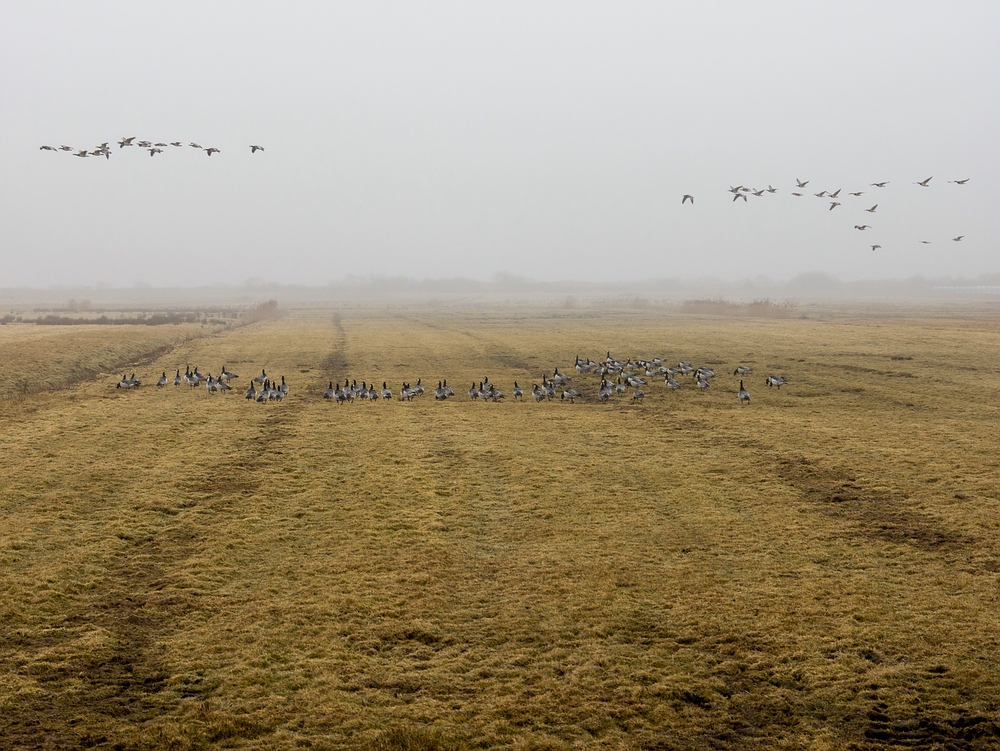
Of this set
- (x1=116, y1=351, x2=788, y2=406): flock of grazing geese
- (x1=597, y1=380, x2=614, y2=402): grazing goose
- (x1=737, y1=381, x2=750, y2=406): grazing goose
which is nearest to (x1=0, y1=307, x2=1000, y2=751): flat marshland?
Result: (x1=737, y1=381, x2=750, y2=406): grazing goose

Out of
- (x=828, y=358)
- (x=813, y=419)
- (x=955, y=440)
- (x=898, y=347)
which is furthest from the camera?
(x=898, y=347)

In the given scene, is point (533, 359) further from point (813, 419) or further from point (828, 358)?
point (813, 419)

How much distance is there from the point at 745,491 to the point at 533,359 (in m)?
31.0

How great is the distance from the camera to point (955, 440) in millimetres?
21969

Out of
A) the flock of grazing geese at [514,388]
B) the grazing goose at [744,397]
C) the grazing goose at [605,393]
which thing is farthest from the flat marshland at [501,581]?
the grazing goose at [605,393]

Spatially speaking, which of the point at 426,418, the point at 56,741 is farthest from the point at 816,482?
the point at 56,741

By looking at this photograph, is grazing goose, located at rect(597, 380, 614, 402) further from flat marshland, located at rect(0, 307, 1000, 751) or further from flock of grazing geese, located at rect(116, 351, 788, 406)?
flat marshland, located at rect(0, 307, 1000, 751)

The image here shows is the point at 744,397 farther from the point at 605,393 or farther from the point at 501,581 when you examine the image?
the point at 501,581

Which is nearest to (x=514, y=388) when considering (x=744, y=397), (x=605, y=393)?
(x=605, y=393)

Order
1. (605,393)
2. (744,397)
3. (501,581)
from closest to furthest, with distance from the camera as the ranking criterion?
(501,581), (744,397), (605,393)

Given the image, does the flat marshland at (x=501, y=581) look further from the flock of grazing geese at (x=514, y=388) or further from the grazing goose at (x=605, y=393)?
the grazing goose at (x=605, y=393)

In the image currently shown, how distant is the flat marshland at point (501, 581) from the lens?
8539 mm

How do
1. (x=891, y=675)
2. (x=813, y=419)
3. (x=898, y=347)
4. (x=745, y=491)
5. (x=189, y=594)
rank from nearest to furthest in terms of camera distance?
(x=891, y=675), (x=189, y=594), (x=745, y=491), (x=813, y=419), (x=898, y=347)

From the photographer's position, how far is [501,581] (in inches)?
483
